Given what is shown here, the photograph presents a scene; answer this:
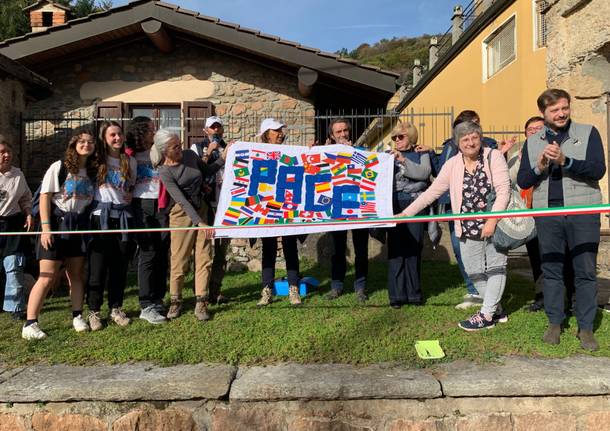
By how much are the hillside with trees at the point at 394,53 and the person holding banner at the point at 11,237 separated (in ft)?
114

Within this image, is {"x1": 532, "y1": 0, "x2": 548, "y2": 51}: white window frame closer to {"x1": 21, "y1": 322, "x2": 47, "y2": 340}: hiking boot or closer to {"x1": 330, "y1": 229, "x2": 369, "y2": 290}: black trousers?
{"x1": 330, "y1": 229, "x2": 369, "y2": 290}: black trousers

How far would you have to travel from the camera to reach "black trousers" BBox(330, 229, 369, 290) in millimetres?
4555

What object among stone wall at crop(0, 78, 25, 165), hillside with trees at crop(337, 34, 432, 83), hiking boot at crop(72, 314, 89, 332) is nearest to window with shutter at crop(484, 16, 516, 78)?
stone wall at crop(0, 78, 25, 165)

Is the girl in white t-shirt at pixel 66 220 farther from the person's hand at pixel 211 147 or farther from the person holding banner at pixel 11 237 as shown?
the person's hand at pixel 211 147

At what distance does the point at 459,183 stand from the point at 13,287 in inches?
165

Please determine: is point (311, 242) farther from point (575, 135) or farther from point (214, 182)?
point (575, 135)

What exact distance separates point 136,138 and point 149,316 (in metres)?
1.64

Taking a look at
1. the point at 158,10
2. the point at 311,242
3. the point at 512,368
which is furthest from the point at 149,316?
the point at 158,10

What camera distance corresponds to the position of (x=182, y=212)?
13.0 ft

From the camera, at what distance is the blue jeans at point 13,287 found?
4.13 metres

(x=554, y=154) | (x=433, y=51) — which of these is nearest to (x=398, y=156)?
(x=554, y=154)

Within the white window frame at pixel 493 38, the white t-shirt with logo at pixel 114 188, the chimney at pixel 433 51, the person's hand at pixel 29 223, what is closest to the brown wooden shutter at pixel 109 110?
the person's hand at pixel 29 223

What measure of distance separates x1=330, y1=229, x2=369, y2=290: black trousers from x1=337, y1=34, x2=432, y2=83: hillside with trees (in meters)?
33.7

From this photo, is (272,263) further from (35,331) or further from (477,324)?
(35,331)
